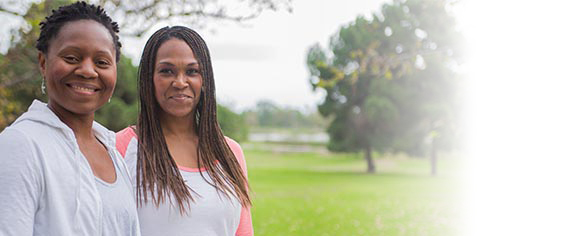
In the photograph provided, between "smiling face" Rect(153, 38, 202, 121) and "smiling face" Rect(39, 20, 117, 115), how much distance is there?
0.41 m

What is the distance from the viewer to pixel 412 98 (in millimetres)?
23281

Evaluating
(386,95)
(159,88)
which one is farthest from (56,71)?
(386,95)

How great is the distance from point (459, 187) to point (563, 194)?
1023cm

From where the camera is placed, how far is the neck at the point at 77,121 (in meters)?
1.30

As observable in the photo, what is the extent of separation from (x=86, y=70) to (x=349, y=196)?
16.8m

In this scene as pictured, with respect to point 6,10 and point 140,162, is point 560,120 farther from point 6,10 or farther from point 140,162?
point 140,162

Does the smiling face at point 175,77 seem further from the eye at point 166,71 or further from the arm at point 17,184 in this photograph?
the arm at point 17,184

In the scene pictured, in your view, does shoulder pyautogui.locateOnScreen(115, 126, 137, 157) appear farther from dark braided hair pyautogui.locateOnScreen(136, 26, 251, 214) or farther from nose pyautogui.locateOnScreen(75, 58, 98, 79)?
nose pyautogui.locateOnScreen(75, 58, 98, 79)

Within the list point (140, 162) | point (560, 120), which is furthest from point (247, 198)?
point (560, 120)

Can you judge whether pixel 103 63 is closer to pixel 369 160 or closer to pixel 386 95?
pixel 386 95

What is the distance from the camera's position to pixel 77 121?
4.39ft

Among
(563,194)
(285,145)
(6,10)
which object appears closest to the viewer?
(6,10)

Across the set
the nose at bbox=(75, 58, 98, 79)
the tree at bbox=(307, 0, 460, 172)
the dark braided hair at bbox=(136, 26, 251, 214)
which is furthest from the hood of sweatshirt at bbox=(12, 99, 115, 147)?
the tree at bbox=(307, 0, 460, 172)

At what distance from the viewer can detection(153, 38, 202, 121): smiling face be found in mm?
1750
